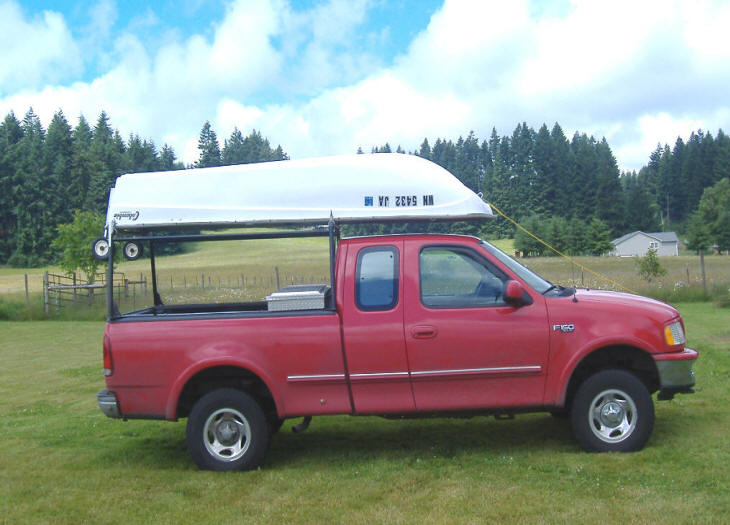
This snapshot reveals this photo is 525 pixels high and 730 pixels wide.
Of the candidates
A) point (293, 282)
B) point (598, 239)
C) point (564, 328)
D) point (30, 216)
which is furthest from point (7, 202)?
point (564, 328)

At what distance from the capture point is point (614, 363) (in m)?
6.43

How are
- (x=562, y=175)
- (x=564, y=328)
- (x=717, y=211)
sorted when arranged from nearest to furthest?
(x=564, y=328) < (x=717, y=211) < (x=562, y=175)

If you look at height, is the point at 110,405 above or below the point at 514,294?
below

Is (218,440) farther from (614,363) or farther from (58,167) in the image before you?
(58,167)

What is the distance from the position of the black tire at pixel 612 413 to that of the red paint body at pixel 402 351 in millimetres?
255

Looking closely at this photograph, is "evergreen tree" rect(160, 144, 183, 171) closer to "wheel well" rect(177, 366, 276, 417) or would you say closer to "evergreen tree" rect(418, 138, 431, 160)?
"evergreen tree" rect(418, 138, 431, 160)

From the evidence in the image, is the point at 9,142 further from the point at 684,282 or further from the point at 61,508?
the point at 61,508

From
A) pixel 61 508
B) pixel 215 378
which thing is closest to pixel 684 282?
pixel 215 378

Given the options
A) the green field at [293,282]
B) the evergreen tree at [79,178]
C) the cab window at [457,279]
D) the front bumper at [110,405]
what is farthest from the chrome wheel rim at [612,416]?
the evergreen tree at [79,178]

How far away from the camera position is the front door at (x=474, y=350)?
6.05 m

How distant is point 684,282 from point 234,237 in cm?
2035

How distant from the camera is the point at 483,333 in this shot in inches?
239

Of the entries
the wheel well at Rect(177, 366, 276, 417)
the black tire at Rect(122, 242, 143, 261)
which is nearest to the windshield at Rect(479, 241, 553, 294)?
the wheel well at Rect(177, 366, 276, 417)

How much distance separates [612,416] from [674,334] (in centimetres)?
91
